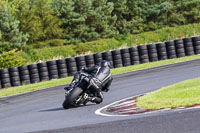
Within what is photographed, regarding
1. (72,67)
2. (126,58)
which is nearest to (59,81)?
(72,67)

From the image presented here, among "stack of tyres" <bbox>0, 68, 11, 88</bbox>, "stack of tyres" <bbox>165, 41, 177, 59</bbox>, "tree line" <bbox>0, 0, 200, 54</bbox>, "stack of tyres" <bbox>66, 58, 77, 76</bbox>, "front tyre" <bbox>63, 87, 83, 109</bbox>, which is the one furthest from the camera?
"tree line" <bbox>0, 0, 200, 54</bbox>

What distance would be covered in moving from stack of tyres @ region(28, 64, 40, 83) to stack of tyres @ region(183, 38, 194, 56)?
23.9ft

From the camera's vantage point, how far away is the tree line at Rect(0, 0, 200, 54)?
1820 inches

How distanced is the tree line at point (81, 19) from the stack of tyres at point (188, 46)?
2490 cm

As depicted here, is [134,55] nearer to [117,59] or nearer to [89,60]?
[117,59]

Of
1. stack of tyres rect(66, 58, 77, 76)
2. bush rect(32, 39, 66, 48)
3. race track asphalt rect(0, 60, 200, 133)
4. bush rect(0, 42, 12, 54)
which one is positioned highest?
race track asphalt rect(0, 60, 200, 133)

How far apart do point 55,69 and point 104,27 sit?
29176 mm

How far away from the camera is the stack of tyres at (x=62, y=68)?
73.6 ft

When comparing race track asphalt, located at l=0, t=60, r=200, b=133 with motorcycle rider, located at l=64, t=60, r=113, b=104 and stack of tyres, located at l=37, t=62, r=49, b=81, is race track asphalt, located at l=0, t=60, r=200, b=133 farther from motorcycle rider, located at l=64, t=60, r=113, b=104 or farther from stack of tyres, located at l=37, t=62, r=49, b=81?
stack of tyres, located at l=37, t=62, r=49, b=81

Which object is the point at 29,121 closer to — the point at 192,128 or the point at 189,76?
the point at 192,128

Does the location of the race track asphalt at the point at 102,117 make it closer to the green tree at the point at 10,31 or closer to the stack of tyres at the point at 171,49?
the stack of tyres at the point at 171,49

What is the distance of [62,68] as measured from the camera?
22.5 meters

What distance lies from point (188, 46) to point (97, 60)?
450 cm

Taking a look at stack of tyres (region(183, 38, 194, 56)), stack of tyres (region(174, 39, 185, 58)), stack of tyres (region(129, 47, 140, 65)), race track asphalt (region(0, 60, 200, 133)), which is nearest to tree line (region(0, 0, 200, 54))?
stack of tyres (region(129, 47, 140, 65))
